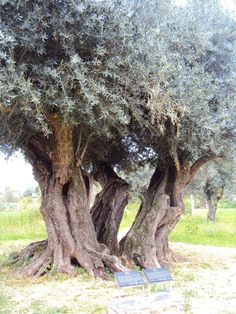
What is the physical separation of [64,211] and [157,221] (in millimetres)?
2192

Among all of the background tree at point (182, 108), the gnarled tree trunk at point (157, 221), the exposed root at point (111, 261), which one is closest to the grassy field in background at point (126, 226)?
the gnarled tree trunk at point (157, 221)

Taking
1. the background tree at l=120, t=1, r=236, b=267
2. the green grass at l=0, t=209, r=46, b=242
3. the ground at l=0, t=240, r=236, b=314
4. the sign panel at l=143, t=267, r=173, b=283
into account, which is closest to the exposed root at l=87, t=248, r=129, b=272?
the ground at l=0, t=240, r=236, b=314

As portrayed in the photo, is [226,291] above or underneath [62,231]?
underneath

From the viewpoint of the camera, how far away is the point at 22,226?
1900cm

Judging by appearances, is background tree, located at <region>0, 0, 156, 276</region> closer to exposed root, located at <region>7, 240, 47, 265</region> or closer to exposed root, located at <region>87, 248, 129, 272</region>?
exposed root, located at <region>87, 248, 129, 272</region>

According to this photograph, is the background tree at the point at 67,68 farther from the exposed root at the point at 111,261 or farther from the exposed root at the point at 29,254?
the exposed root at the point at 29,254

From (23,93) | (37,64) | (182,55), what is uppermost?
(182,55)

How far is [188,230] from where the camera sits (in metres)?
18.1

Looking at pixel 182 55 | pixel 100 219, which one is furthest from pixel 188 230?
pixel 182 55

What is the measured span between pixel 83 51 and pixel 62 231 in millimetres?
3910

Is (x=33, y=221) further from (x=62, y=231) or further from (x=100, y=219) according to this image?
(x=62, y=231)

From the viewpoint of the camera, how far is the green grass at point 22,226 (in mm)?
16672

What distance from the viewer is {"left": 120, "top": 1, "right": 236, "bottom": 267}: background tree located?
6.99m

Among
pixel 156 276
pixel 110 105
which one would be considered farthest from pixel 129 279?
pixel 110 105
